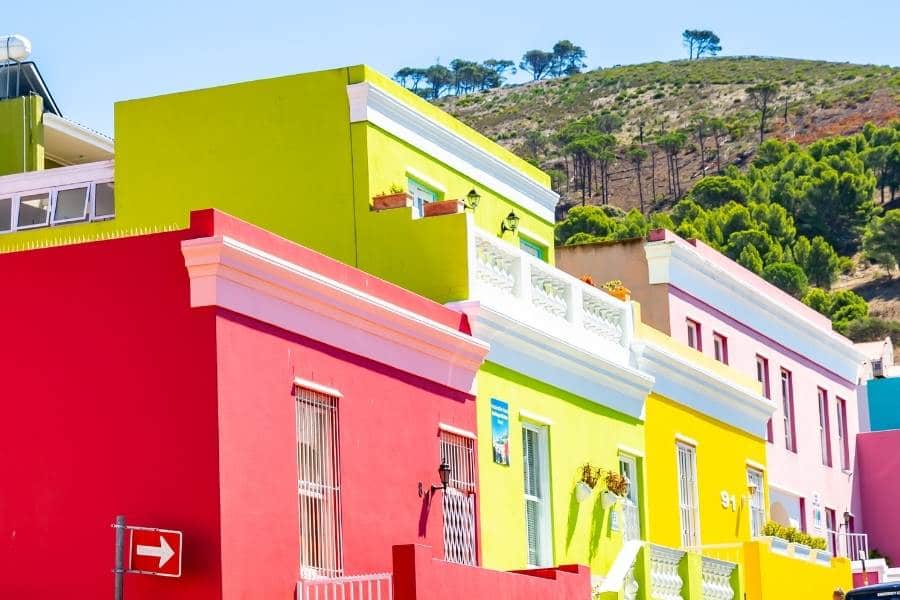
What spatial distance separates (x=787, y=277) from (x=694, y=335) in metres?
59.8

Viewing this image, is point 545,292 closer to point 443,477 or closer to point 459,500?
point 459,500

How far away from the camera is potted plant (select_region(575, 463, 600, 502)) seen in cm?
2402

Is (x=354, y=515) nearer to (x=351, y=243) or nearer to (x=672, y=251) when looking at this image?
(x=351, y=243)

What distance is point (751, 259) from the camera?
9262 centimetres

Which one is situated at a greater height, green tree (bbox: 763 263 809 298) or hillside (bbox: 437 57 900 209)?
hillside (bbox: 437 57 900 209)

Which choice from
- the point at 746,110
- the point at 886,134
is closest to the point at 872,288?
the point at 886,134

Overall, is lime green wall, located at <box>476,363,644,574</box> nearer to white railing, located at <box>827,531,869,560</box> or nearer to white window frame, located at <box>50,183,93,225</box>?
white window frame, located at <box>50,183,93,225</box>

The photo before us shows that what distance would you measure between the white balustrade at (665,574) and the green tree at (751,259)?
67.6 metres

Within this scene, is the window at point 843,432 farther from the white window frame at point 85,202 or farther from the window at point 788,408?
the white window frame at point 85,202

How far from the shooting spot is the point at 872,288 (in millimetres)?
100500

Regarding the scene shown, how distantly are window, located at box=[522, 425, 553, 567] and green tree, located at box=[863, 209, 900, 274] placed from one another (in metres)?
80.2

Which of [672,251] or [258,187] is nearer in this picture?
[258,187]

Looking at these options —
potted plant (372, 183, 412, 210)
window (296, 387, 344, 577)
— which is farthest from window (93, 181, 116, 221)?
window (296, 387, 344, 577)

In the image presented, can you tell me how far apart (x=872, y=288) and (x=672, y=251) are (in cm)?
7049
